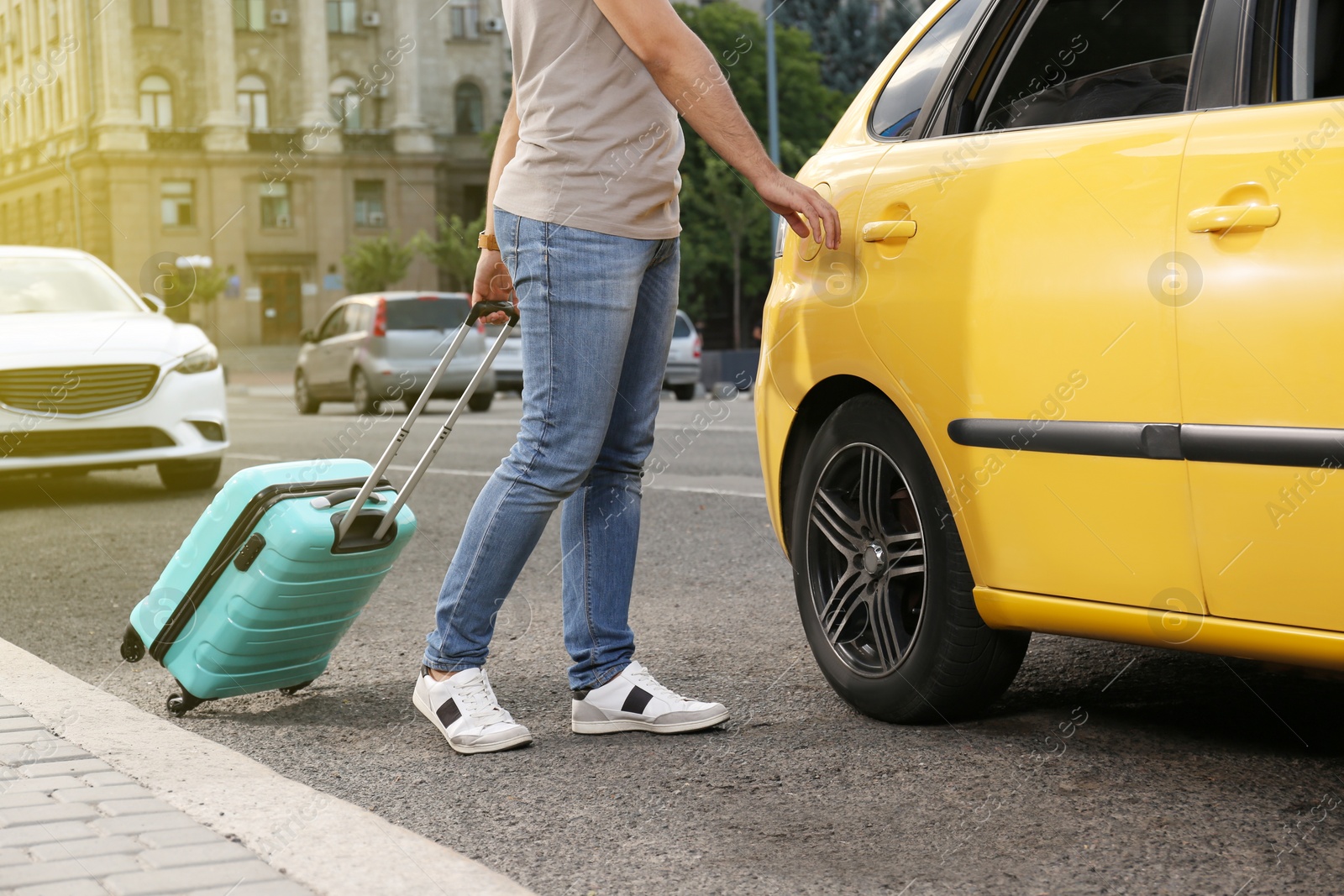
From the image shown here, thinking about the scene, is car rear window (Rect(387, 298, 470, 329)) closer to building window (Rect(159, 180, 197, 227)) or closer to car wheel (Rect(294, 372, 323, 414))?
car wheel (Rect(294, 372, 323, 414))

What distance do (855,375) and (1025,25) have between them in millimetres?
827

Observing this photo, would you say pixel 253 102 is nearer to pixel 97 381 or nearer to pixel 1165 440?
pixel 97 381

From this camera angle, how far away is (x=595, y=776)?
303cm

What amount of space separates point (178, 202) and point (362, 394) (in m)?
40.0

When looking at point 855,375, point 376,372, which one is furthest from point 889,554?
point 376,372

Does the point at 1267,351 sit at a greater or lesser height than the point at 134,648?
greater

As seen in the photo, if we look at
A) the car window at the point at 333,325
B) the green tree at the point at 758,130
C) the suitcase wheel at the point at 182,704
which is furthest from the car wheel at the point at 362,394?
the green tree at the point at 758,130

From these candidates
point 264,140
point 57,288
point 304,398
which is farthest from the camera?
point 264,140

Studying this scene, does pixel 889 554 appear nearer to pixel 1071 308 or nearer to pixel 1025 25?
pixel 1071 308

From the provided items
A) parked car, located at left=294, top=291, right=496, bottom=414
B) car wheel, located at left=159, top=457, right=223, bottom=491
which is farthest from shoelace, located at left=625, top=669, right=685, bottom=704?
parked car, located at left=294, top=291, right=496, bottom=414

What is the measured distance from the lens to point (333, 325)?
21281 mm

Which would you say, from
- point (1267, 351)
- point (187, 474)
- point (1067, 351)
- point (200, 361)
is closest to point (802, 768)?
point (1067, 351)

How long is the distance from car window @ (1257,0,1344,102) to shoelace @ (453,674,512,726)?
6.37 feet

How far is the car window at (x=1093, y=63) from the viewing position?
298 cm
